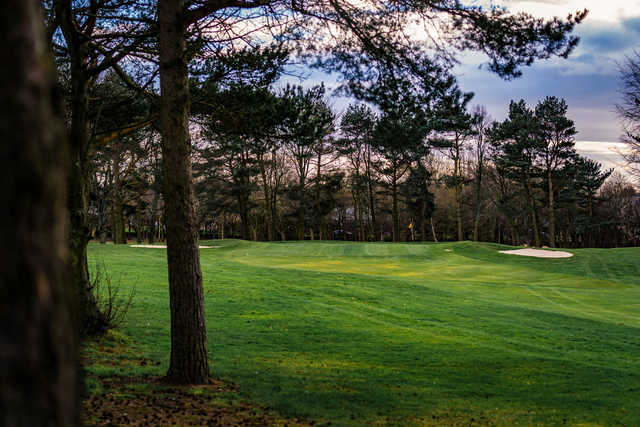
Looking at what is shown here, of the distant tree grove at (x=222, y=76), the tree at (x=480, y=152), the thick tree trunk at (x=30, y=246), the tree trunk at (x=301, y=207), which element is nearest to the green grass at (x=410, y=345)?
the distant tree grove at (x=222, y=76)

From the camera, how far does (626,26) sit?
13344mm

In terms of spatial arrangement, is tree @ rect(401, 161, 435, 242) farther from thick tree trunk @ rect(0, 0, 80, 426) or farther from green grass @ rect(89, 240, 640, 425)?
thick tree trunk @ rect(0, 0, 80, 426)

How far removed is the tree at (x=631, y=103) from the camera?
83.6 ft

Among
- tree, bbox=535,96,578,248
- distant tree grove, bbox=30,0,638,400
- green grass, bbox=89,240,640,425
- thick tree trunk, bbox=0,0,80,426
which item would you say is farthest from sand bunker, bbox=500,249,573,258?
thick tree trunk, bbox=0,0,80,426

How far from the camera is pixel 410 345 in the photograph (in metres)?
8.23

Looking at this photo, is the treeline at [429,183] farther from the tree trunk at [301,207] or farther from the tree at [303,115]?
the tree at [303,115]

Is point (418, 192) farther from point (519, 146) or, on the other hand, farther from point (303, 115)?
point (303, 115)

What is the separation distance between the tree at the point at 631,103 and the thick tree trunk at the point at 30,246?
97.0 feet

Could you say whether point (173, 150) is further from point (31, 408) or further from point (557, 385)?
point (557, 385)

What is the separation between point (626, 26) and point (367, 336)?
11.9m

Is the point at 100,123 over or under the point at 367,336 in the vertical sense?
over

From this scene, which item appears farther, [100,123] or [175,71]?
[100,123]

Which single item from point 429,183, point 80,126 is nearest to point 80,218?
point 80,126

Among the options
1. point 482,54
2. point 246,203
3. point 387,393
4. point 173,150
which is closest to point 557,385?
point 387,393
